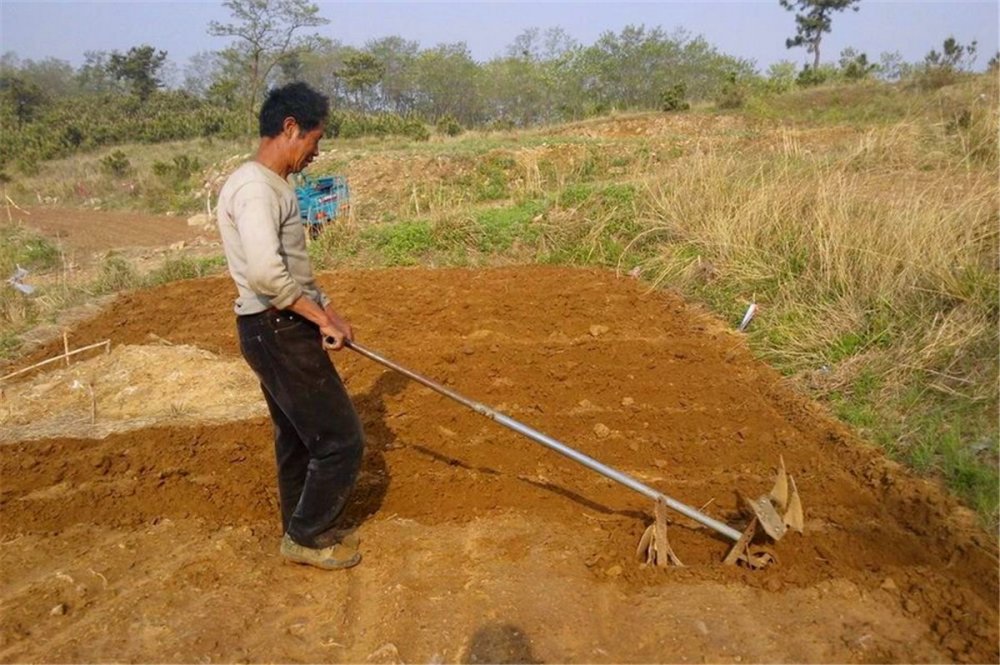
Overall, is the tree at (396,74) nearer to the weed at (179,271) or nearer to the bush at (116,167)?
the bush at (116,167)

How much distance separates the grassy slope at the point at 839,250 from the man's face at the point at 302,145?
3.27m

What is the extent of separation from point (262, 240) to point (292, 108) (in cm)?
53

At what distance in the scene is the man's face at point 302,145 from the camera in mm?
2617

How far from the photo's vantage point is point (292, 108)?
8.46ft

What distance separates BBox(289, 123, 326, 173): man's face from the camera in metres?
2.62

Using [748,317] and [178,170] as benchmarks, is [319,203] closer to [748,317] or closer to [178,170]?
[748,317]

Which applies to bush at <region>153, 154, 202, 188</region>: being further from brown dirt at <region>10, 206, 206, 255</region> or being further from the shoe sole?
the shoe sole

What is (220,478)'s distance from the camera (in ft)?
12.2

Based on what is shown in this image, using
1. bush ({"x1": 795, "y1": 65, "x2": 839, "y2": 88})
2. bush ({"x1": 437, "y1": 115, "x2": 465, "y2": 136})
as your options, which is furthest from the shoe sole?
bush ({"x1": 795, "y1": 65, "x2": 839, "y2": 88})

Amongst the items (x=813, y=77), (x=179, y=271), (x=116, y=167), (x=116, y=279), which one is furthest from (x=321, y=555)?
(x=813, y=77)

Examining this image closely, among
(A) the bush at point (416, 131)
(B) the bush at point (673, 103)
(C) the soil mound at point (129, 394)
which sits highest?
(B) the bush at point (673, 103)

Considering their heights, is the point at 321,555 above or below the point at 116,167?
below

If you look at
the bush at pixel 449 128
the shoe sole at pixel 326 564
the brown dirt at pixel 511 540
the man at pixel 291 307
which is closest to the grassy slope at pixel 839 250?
the brown dirt at pixel 511 540

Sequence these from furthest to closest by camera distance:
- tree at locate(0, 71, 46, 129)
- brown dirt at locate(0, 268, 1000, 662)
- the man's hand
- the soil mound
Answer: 1. tree at locate(0, 71, 46, 129)
2. the soil mound
3. the man's hand
4. brown dirt at locate(0, 268, 1000, 662)
